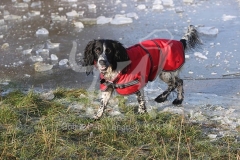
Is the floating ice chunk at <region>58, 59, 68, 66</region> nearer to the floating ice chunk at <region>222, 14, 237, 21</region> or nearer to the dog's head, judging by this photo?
the dog's head

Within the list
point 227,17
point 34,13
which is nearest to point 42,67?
point 34,13

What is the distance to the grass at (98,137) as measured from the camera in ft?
10.6

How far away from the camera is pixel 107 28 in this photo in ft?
28.3

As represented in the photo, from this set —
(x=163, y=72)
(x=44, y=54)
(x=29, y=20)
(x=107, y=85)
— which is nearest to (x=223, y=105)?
(x=163, y=72)

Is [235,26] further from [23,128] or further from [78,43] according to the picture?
[23,128]

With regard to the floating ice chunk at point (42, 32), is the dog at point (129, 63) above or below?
above

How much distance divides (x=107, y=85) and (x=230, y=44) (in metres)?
3.60

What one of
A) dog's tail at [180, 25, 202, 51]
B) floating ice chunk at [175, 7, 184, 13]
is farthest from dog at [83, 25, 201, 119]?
floating ice chunk at [175, 7, 184, 13]

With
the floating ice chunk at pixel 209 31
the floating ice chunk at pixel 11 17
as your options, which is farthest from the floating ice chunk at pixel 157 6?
the floating ice chunk at pixel 11 17

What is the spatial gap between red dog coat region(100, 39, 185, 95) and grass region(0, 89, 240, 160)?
325mm

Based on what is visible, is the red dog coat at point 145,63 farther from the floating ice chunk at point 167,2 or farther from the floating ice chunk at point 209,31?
the floating ice chunk at point 167,2

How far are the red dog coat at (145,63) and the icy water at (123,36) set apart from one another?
510 millimetres

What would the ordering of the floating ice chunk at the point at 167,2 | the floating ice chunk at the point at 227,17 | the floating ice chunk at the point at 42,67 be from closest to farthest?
the floating ice chunk at the point at 42,67, the floating ice chunk at the point at 227,17, the floating ice chunk at the point at 167,2

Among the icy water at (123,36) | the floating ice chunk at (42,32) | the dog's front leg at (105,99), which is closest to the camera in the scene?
the dog's front leg at (105,99)
